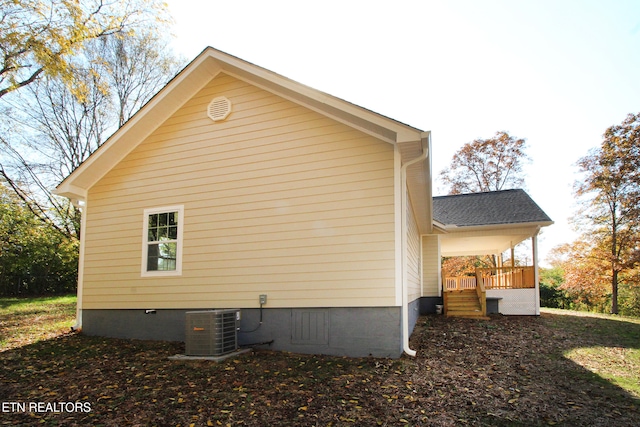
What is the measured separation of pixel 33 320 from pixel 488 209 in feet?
46.1

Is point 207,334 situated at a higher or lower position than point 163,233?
lower

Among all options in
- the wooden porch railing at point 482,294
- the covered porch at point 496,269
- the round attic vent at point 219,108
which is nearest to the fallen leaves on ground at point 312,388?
the round attic vent at point 219,108

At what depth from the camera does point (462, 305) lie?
12953 millimetres

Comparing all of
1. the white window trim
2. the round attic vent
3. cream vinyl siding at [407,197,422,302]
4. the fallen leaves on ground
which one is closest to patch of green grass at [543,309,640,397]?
the fallen leaves on ground

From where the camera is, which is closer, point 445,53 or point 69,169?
point 445,53

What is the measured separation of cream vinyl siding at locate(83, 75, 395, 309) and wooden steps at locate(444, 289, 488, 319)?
7.25 m

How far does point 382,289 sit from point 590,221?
1498cm

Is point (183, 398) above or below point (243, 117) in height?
below

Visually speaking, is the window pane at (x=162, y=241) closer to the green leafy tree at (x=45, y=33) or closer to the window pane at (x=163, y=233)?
the window pane at (x=163, y=233)

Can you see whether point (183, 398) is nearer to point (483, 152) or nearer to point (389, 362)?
point (389, 362)

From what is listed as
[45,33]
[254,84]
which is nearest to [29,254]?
[45,33]

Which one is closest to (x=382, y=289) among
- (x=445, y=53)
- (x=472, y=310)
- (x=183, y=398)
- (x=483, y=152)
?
(x=183, y=398)

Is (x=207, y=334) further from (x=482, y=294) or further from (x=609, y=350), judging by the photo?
(x=482, y=294)

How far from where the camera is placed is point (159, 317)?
26.9 feet
